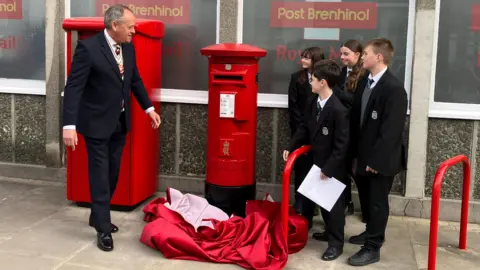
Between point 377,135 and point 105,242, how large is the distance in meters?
2.26

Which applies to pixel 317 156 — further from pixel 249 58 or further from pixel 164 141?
pixel 164 141

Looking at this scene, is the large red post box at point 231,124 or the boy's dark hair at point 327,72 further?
the large red post box at point 231,124

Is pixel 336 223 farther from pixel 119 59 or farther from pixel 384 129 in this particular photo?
pixel 119 59

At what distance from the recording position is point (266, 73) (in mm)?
6320

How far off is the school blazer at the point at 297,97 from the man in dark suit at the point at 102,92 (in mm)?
1625

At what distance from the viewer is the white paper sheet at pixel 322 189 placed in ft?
15.3

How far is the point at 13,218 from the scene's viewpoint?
5.61 m

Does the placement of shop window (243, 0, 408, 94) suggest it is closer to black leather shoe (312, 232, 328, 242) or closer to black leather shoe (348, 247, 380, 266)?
black leather shoe (312, 232, 328, 242)

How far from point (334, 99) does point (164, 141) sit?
8.02ft

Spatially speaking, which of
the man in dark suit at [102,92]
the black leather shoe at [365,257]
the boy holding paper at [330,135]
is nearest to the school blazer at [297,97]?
the boy holding paper at [330,135]

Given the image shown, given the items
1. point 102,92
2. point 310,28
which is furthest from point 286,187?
point 310,28

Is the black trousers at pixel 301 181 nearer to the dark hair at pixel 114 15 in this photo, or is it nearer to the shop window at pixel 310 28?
the shop window at pixel 310 28

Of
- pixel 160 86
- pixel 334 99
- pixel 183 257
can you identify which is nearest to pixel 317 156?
pixel 334 99

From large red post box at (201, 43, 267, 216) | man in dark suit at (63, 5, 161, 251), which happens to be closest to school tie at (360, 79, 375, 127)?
large red post box at (201, 43, 267, 216)
